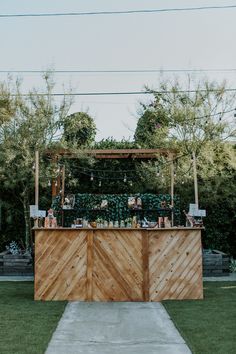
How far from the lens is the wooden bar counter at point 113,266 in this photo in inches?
364

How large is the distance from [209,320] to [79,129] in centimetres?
882

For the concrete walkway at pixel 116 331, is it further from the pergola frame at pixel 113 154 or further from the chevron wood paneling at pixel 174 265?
the pergola frame at pixel 113 154

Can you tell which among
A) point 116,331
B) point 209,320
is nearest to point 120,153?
point 209,320

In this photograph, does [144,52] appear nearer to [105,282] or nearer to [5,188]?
[5,188]

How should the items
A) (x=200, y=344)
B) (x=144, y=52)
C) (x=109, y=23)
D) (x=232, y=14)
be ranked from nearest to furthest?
(x=200, y=344) < (x=232, y=14) < (x=109, y=23) < (x=144, y=52)

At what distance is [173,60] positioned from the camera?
51.7ft

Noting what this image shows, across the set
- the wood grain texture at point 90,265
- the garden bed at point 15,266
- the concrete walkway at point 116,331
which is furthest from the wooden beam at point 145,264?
the garden bed at point 15,266

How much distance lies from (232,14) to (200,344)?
8744 millimetres

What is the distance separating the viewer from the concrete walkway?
561 centimetres

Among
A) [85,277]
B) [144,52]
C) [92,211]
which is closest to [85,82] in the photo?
[144,52]

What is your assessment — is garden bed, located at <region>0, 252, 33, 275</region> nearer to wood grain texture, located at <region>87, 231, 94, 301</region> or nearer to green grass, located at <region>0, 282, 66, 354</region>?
green grass, located at <region>0, 282, 66, 354</region>

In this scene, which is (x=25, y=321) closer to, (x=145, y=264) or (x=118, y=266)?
(x=118, y=266)

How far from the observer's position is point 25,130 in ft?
45.6

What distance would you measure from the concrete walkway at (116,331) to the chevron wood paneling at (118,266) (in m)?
0.49
